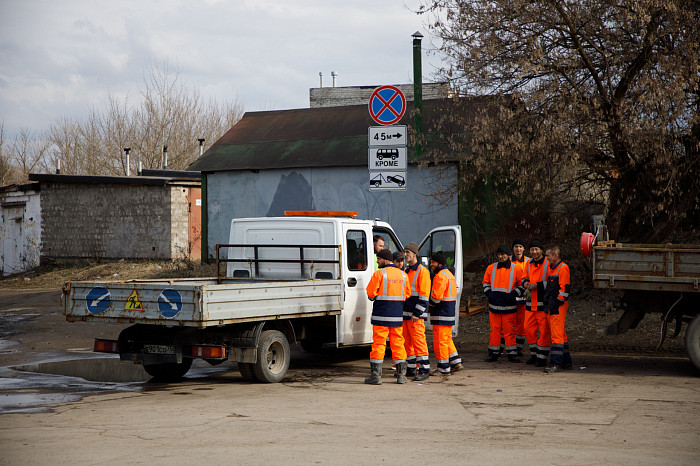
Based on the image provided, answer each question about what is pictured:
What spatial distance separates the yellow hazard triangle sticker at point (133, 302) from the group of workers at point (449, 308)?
2.72 meters

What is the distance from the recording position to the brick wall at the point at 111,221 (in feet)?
78.2

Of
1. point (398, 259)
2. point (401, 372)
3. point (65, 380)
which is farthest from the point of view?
point (398, 259)

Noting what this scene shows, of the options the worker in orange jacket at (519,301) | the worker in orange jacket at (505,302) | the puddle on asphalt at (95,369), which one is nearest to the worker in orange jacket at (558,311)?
the worker in orange jacket at (505,302)

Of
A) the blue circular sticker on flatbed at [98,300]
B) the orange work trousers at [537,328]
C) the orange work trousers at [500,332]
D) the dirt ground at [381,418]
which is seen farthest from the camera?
the orange work trousers at [500,332]

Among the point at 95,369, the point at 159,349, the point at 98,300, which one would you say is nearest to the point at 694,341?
the point at 159,349

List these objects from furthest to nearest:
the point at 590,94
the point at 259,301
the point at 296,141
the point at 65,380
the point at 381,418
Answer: the point at 296,141, the point at 590,94, the point at 65,380, the point at 259,301, the point at 381,418

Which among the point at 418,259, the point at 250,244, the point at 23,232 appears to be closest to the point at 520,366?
the point at 418,259

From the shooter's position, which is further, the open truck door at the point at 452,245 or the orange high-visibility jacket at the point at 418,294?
the open truck door at the point at 452,245

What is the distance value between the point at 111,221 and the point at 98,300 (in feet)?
56.9

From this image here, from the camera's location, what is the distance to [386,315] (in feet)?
29.4

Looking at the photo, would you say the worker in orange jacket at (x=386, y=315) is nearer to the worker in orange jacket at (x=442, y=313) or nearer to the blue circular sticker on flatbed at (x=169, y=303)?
the worker in orange jacket at (x=442, y=313)

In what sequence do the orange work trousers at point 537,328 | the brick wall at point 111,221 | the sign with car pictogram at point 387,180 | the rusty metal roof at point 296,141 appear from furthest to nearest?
the brick wall at point 111,221
the rusty metal roof at point 296,141
the sign with car pictogram at point 387,180
the orange work trousers at point 537,328

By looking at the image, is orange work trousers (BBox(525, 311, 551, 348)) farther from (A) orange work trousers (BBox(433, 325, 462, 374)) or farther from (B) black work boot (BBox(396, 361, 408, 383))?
(B) black work boot (BBox(396, 361, 408, 383))

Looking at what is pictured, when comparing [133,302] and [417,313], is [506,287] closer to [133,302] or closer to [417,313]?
[417,313]
